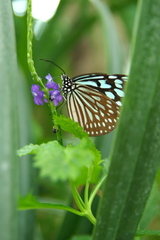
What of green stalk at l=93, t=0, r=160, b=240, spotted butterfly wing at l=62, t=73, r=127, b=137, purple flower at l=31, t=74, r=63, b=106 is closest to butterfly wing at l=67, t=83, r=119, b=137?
spotted butterfly wing at l=62, t=73, r=127, b=137

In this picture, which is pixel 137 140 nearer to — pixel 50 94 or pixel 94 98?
pixel 50 94

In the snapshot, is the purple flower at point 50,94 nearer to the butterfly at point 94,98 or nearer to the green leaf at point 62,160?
the green leaf at point 62,160

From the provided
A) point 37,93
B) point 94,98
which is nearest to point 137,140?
point 37,93

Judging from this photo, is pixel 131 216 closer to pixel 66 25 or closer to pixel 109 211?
pixel 109 211

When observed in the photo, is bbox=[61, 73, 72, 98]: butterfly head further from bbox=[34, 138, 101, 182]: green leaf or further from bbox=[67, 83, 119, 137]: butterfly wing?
bbox=[34, 138, 101, 182]: green leaf

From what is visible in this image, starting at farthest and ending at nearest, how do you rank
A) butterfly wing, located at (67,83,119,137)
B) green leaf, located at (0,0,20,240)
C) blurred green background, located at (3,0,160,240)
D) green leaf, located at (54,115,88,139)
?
blurred green background, located at (3,0,160,240) → butterfly wing, located at (67,83,119,137) → green leaf, located at (54,115,88,139) → green leaf, located at (0,0,20,240)

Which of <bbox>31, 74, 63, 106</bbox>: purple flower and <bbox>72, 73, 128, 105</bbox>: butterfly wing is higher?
<bbox>72, 73, 128, 105</bbox>: butterfly wing

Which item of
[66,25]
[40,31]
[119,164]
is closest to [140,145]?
[119,164]
